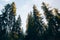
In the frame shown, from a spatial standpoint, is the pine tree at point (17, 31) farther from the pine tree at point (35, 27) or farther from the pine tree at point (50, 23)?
the pine tree at point (50, 23)

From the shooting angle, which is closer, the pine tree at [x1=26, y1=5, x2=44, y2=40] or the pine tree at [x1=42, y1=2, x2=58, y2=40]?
the pine tree at [x1=42, y1=2, x2=58, y2=40]

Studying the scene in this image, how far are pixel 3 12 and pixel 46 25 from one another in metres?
14.6

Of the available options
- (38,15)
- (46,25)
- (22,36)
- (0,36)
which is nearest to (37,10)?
(38,15)

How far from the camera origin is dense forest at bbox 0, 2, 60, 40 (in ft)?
188

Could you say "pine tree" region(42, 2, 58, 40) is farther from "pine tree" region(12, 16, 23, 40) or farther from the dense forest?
"pine tree" region(12, 16, 23, 40)

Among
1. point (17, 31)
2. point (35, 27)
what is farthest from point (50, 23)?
point (17, 31)

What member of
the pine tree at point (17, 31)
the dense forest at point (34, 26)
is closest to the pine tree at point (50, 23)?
the dense forest at point (34, 26)

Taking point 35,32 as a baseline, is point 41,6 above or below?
above

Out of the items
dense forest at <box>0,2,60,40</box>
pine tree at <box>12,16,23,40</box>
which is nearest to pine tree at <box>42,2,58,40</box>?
dense forest at <box>0,2,60,40</box>

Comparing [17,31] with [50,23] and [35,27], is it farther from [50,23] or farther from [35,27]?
[50,23]

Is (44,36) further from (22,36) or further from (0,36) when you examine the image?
(0,36)

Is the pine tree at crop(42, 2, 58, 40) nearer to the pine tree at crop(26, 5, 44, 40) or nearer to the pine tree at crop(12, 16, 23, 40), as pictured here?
the pine tree at crop(26, 5, 44, 40)

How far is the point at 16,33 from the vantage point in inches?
2370

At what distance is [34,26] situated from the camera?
6106cm
